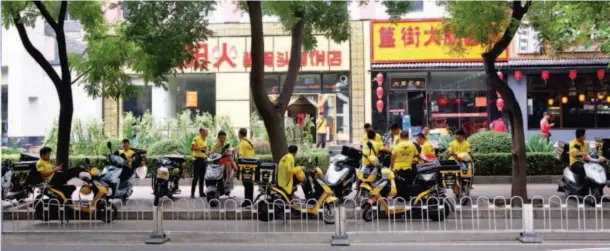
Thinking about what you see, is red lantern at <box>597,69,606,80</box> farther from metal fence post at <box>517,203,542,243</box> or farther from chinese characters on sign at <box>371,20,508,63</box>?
metal fence post at <box>517,203,542,243</box>

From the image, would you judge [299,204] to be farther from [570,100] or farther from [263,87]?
[570,100]

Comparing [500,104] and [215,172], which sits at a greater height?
[500,104]

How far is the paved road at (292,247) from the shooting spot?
838cm

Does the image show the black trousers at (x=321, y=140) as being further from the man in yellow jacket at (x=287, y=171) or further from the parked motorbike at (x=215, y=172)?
the man in yellow jacket at (x=287, y=171)

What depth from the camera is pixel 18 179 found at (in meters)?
11.4

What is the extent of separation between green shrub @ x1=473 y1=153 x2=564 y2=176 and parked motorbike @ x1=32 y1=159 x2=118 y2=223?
907 centimetres

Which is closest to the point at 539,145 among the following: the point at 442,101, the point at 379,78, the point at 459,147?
the point at 459,147

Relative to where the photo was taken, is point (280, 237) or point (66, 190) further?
point (66, 190)

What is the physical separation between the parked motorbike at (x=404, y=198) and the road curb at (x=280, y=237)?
870mm

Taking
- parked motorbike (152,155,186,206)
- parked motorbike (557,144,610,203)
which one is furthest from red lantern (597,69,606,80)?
parked motorbike (152,155,186,206)

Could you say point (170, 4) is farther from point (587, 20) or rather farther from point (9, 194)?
point (587, 20)

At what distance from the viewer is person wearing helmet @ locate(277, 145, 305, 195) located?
32.9 feet

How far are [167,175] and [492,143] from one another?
8.42 meters

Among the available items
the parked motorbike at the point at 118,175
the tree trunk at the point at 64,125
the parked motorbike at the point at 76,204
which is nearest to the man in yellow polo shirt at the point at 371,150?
the parked motorbike at the point at 118,175
